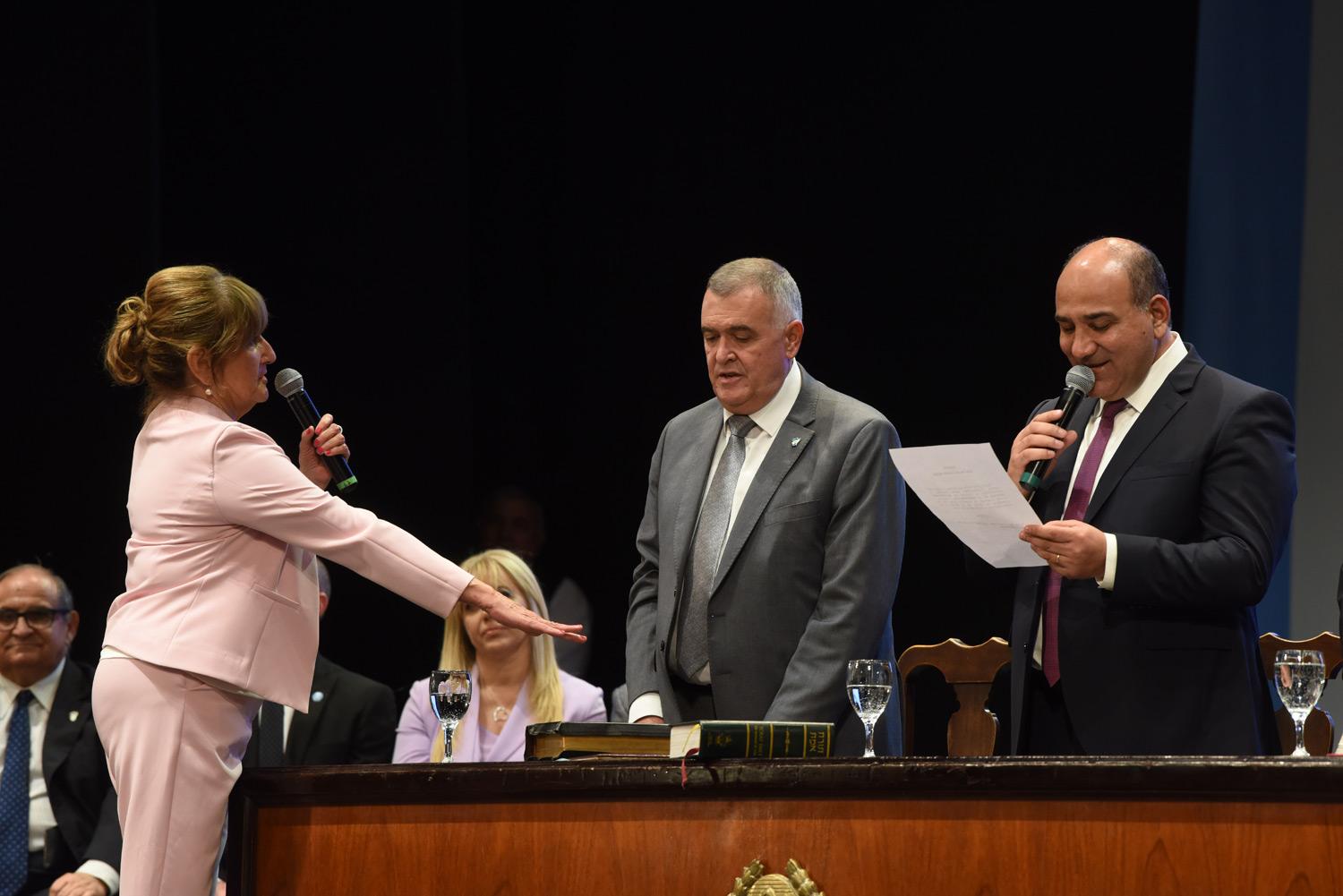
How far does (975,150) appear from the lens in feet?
16.3

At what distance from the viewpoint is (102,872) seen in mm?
4031

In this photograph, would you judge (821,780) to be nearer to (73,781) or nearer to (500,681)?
(500,681)

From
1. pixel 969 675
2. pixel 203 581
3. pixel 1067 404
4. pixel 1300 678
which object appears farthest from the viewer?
pixel 969 675

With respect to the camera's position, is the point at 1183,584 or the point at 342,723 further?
the point at 342,723

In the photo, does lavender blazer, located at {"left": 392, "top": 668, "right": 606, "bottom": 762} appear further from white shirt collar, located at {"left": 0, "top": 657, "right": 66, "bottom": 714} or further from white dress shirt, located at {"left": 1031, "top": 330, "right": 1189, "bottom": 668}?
white dress shirt, located at {"left": 1031, "top": 330, "right": 1189, "bottom": 668}

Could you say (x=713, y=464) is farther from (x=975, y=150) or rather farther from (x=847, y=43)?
(x=847, y=43)

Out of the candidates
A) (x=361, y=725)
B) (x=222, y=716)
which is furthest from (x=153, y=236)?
(x=222, y=716)

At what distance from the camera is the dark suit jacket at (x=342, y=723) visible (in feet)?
13.8

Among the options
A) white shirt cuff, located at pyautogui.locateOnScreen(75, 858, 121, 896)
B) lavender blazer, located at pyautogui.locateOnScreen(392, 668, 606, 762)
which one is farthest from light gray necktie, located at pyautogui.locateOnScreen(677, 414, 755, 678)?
white shirt cuff, located at pyautogui.locateOnScreen(75, 858, 121, 896)

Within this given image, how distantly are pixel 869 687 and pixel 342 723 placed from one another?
2.22m

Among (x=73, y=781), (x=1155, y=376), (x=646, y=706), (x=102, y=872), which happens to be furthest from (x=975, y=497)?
(x=73, y=781)

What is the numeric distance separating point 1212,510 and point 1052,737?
0.45 m

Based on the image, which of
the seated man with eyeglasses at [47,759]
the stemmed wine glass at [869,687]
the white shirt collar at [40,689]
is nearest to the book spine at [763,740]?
the stemmed wine glass at [869,687]

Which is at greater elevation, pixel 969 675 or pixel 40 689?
pixel 969 675
